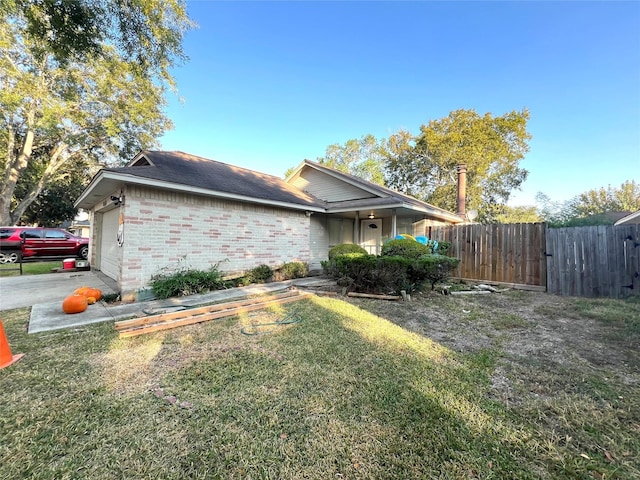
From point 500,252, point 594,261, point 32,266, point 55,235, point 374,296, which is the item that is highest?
point 55,235

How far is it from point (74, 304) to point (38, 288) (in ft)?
12.0

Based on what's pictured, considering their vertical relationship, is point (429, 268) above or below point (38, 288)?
above

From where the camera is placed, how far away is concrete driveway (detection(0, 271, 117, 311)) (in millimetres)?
5828

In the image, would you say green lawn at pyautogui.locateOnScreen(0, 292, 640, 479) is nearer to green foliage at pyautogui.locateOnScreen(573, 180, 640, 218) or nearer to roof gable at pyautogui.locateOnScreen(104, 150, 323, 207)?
roof gable at pyautogui.locateOnScreen(104, 150, 323, 207)

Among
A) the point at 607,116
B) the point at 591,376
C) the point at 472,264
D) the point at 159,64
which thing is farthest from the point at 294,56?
the point at 607,116

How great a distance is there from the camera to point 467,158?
22.7 metres

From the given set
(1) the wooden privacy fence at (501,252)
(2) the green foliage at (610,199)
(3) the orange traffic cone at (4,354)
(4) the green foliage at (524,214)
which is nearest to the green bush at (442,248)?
(1) the wooden privacy fence at (501,252)

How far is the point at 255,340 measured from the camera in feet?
12.5

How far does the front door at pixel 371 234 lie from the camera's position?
13.0m

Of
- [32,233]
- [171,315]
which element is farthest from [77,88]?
[171,315]

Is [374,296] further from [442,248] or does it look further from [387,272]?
[442,248]

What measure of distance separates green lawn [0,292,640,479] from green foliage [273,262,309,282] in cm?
518

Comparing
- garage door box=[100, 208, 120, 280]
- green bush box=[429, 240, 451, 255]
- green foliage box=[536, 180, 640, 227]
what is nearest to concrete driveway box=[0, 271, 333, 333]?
garage door box=[100, 208, 120, 280]

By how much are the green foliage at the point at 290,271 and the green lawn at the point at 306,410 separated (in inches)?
204
